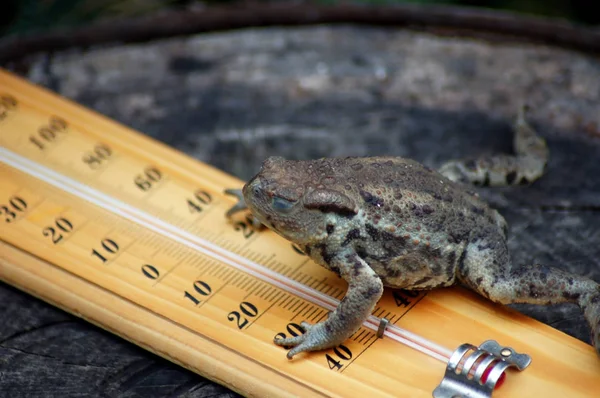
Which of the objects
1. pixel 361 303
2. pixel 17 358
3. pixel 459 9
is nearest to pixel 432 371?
pixel 361 303

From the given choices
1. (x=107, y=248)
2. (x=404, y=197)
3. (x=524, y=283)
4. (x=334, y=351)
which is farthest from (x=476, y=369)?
(x=107, y=248)

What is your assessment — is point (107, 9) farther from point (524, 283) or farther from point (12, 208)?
point (524, 283)

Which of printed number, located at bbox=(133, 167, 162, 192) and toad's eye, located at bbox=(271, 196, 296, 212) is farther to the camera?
printed number, located at bbox=(133, 167, 162, 192)

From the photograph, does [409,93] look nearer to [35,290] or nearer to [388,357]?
Answer: [388,357]

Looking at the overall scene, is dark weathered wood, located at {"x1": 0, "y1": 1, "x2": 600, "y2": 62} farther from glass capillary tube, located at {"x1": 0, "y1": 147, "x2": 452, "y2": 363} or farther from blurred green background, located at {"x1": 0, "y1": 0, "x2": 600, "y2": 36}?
glass capillary tube, located at {"x1": 0, "y1": 147, "x2": 452, "y2": 363}

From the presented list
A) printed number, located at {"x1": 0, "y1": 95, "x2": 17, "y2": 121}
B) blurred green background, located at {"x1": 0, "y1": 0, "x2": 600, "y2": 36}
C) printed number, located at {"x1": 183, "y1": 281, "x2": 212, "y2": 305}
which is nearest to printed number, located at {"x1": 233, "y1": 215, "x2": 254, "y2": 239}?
printed number, located at {"x1": 183, "y1": 281, "x2": 212, "y2": 305}

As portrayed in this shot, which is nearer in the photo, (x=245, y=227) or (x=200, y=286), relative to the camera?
(x=200, y=286)
